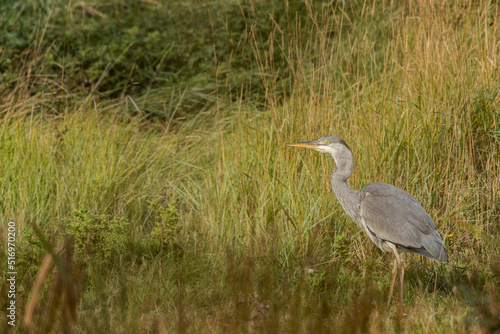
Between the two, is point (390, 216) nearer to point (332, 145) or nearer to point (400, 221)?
point (400, 221)

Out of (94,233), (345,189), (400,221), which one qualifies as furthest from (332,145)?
(94,233)

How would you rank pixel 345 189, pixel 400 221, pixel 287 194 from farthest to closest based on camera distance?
pixel 287 194 → pixel 345 189 → pixel 400 221

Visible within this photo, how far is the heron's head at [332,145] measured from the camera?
3799mm

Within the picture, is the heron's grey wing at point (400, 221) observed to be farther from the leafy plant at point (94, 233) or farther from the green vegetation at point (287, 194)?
the leafy plant at point (94, 233)

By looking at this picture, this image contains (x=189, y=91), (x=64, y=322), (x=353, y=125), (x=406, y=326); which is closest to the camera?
(x=64, y=322)

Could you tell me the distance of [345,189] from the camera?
12.4 ft

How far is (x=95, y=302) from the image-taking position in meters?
3.40

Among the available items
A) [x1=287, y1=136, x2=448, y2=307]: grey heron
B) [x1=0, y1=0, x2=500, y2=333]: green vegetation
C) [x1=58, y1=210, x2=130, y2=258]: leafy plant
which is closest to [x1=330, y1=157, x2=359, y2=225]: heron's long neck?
[x1=287, y1=136, x2=448, y2=307]: grey heron

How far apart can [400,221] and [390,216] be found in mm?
71

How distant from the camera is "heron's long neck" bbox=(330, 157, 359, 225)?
12.2 ft

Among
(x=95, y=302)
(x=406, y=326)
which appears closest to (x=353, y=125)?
(x=406, y=326)

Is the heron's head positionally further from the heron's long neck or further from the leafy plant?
the leafy plant

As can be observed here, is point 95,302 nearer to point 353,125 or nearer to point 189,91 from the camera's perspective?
point 353,125

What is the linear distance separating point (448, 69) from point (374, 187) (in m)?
1.39
